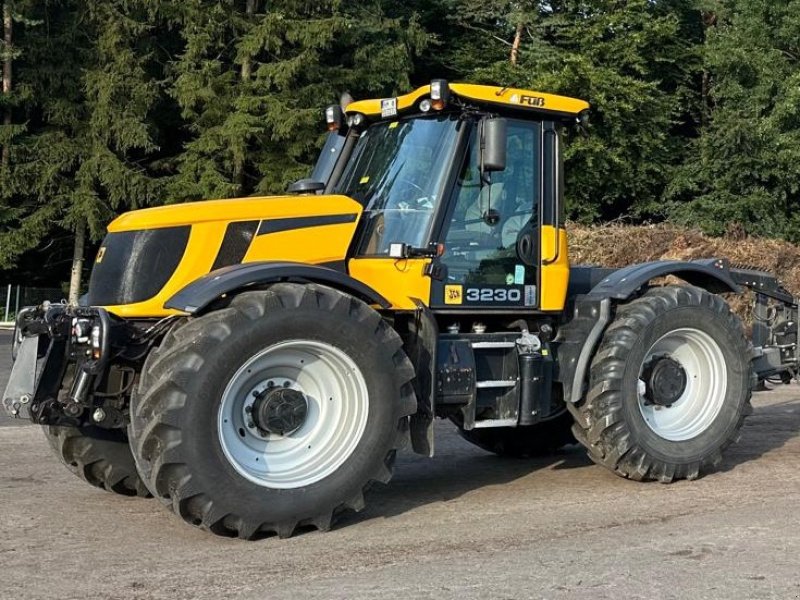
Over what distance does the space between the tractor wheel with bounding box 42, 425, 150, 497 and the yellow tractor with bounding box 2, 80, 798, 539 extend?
0.05 ft

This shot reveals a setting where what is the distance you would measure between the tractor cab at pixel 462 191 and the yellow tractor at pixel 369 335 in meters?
0.02

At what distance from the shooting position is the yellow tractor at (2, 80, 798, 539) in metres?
5.71

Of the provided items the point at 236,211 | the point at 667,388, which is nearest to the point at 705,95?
the point at 667,388

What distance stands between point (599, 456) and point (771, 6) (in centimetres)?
3148

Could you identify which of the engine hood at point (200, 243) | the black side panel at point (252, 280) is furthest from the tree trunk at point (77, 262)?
the black side panel at point (252, 280)

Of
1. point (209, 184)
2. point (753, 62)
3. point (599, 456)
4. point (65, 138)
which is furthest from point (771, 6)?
point (599, 456)

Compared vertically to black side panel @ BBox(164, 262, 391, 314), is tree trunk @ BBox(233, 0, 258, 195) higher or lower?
higher

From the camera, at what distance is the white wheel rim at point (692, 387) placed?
7.71 metres

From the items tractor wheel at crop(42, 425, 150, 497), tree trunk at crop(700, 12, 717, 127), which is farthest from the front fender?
tree trunk at crop(700, 12, 717, 127)

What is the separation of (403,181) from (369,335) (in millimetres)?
1374

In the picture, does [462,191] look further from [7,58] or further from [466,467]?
[7,58]

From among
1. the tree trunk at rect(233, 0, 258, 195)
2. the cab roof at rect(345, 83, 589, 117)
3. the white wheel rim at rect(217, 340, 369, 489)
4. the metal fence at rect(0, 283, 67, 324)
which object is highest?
the tree trunk at rect(233, 0, 258, 195)

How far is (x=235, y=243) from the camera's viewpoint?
249 inches

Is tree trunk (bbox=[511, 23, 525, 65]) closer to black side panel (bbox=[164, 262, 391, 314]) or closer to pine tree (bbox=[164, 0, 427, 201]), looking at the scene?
pine tree (bbox=[164, 0, 427, 201])
